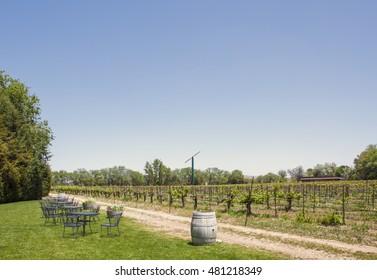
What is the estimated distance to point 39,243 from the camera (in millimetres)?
9211

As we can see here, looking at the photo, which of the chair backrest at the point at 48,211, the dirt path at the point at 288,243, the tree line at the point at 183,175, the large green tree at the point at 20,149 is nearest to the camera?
the dirt path at the point at 288,243

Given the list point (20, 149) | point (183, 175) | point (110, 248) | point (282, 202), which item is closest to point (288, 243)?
point (110, 248)

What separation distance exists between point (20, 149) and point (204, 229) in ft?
89.3

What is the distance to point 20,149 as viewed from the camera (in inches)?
1218

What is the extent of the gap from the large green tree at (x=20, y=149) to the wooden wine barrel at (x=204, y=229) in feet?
81.1

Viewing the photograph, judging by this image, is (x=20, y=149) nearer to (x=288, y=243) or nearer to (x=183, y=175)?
(x=288, y=243)

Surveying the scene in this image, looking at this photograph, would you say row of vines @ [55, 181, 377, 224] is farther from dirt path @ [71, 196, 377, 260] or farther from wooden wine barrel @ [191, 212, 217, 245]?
wooden wine barrel @ [191, 212, 217, 245]

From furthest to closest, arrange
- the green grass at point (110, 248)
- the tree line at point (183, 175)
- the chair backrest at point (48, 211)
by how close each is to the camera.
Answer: the tree line at point (183, 175), the chair backrest at point (48, 211), the green grass at point (110, 248)

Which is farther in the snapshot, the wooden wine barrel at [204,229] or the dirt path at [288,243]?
the wooden wine barrel at [204,229]

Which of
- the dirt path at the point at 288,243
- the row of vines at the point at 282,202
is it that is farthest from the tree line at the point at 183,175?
the dirt path at the point at 288,243

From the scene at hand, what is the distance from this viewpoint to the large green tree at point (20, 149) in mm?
29562

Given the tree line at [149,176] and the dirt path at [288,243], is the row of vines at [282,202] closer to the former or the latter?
the dirt path at [288,243]

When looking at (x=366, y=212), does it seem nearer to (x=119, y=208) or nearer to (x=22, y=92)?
(x=119, y=208)

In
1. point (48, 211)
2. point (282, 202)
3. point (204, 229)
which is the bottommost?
point (282, 202)
